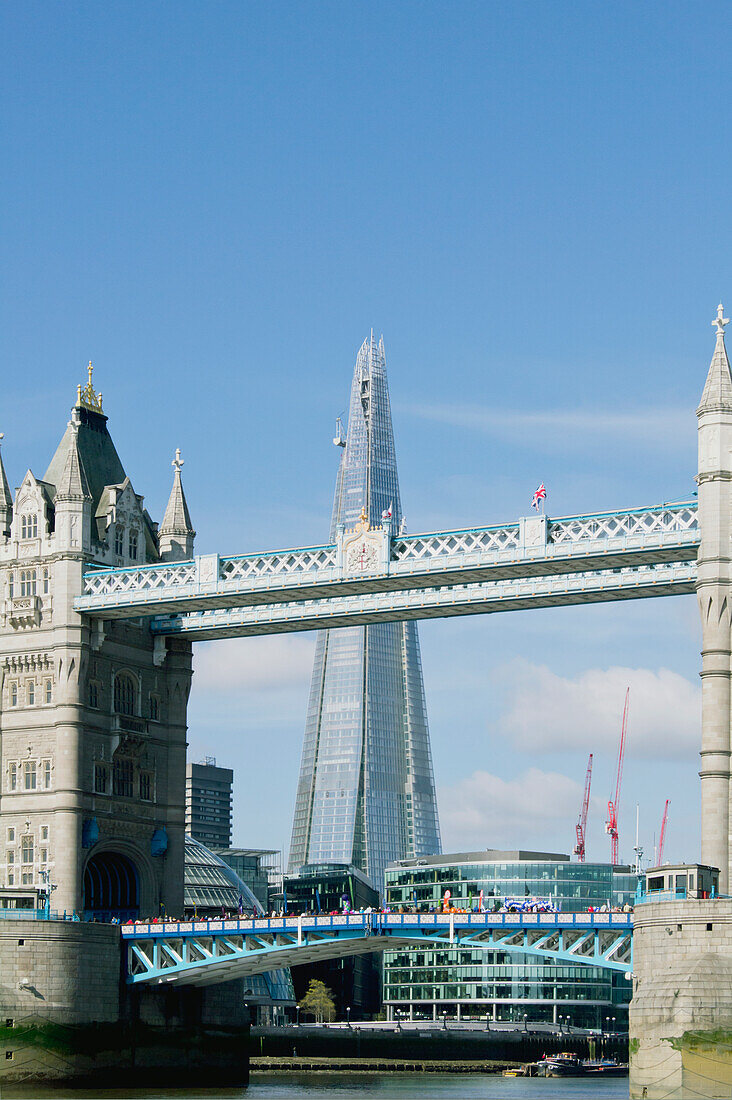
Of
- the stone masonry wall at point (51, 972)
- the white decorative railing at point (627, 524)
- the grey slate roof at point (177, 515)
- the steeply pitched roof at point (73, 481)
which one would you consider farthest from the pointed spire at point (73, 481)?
the white decorative railing at point (627, 524)

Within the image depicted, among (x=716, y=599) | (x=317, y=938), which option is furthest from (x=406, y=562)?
(x=317, y=938)

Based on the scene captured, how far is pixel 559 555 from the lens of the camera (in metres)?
101

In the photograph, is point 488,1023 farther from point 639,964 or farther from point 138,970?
point 639,964

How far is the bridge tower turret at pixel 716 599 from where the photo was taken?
3669 inches

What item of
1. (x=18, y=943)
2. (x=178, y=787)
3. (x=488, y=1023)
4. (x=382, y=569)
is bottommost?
(x=488, y=1023)

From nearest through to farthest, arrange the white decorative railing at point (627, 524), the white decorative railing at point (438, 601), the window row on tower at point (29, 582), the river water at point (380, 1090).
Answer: the white decorative railing at point (627, 524) → the river water at point (380, 1090) → the white decorative railing at point (438, 601) → the window row on tower at point (29, 582)

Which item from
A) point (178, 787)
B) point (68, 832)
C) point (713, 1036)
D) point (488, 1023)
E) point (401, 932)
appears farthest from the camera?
point (488, 1023)

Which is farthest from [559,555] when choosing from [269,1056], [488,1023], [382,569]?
[488,1023]

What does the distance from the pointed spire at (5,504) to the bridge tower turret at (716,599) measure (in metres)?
46.8

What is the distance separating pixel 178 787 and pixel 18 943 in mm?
19607

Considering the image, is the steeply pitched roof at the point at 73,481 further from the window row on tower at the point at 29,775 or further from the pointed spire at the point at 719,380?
the pointed spire at the point at 719,380

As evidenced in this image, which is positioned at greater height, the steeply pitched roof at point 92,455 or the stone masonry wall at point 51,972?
the steeply pitched roof at point 92,455

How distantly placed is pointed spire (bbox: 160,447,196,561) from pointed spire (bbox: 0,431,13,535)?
1031cm

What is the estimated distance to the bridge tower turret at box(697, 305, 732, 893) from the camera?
93188mm
